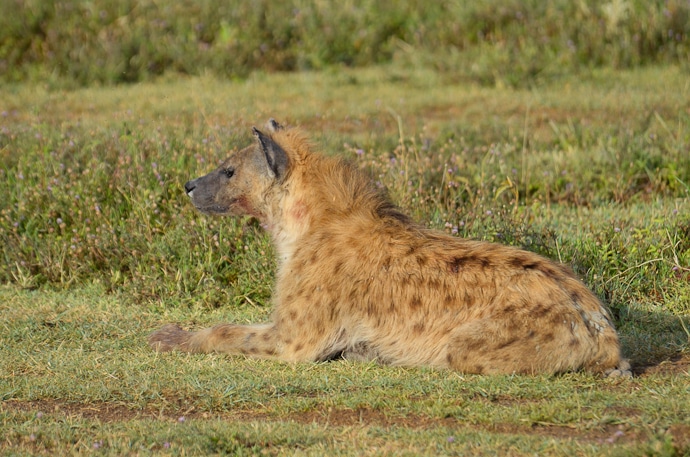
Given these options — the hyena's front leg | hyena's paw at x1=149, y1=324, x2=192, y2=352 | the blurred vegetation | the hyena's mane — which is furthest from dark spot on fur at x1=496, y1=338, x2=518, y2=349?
the blurred vegetation

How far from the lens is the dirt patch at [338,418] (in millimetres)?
4340

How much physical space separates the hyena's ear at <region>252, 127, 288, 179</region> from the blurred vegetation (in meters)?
6.21

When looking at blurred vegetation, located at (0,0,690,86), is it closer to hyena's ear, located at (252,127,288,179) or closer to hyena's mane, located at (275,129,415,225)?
hyena's mane, located at (275,129,415,225)

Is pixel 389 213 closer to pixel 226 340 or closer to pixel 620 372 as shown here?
pixel 226 340

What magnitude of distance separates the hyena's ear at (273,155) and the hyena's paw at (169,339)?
1.05m

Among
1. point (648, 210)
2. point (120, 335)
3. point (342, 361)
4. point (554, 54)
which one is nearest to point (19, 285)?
point (120, 335)

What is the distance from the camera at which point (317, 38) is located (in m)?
12.7

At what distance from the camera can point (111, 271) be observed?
705cm

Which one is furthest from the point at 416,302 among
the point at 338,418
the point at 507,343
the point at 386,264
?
the point at 338,418

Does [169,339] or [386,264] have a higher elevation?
[386,264]

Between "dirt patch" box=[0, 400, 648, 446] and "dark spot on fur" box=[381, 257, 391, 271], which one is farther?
"dark spot on fur" box=[381, 257, 391, 271]

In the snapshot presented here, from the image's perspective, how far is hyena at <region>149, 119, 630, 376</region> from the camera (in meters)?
5.00

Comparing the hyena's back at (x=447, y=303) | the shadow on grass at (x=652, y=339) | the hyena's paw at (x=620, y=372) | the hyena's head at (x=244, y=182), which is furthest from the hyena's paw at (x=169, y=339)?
the shadow on grass at (x=652, y=339)

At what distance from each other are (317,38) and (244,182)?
7.02 meters
